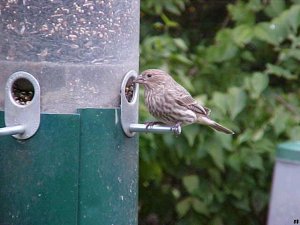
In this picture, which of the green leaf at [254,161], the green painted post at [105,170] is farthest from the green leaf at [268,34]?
the green painted post at [105,170]

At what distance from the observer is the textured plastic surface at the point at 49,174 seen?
171 inches

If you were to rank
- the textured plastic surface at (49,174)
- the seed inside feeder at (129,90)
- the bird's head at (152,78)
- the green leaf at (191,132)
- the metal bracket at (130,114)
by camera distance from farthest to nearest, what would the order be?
the green leaf at (191,132) → the bird's head at (152,78) → the seed inside feeder at (129,90) → the metal bracket at (130,114) → the textured plastic surface at (49,174)

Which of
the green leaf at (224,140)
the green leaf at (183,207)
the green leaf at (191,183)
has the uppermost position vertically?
the green leaf at (224,140)

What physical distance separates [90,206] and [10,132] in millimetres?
497

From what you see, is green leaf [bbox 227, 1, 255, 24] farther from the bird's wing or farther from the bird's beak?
the bird's beak

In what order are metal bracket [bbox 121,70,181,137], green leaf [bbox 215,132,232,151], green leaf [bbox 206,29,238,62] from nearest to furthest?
metal bracket [bbox 121,70,181,137]
green leaf [bbox 215,132,232,151]
green leaf [bbox 206,29,238,62]

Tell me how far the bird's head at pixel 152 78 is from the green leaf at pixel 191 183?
4.41ft

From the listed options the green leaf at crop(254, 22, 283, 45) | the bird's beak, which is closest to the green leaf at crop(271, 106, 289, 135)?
the green leaf at crop(254, 22, 283, 45)

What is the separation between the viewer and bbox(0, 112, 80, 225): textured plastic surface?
433 centimetres

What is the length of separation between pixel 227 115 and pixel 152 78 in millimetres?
1077

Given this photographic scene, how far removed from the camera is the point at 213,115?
5.87 meters

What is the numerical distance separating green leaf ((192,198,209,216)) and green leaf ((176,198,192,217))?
0.03 meters

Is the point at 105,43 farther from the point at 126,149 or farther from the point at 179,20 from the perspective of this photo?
the point at 179,20

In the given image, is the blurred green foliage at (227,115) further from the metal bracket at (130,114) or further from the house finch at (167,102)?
the metal bracket at (130,114)
